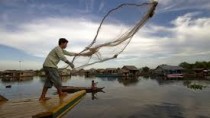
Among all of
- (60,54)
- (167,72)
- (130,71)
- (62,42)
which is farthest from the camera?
(130,71)

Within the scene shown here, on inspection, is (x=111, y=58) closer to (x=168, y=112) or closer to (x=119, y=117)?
(x=119, y=117)

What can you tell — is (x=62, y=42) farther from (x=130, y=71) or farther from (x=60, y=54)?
(x=130, y=71)

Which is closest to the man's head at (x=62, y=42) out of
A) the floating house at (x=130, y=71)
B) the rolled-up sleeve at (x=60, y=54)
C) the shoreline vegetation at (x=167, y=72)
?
the rolled-up sleeve at (x=60, y=54)

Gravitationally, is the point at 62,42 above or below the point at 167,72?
above

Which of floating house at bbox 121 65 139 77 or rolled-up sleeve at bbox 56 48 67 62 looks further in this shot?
floating house at bbox 121 65 139 77

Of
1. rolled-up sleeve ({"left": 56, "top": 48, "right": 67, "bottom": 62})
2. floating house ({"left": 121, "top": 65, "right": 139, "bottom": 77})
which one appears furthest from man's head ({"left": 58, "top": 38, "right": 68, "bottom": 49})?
floating house ({"left": 121, "top": 65, "right": 139, "bottom": 77})

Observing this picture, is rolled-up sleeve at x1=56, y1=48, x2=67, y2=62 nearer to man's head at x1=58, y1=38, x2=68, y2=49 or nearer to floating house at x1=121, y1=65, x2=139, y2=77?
man's head at x1=58, y1=38, x2=68, y2=49

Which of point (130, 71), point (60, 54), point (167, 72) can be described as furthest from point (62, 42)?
point (130, 71)

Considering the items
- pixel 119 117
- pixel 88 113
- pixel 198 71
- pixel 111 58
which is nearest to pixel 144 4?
pixel 111 58

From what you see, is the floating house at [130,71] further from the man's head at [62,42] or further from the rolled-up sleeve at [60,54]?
the rolled-up sleeve at [60,54]

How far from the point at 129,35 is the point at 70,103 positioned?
199 centimetres

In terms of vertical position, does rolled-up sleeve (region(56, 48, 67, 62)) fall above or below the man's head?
below

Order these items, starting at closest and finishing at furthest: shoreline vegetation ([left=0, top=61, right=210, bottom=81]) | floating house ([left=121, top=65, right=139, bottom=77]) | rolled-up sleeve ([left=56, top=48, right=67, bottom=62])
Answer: rolled-up sleeve ([left=56, top=48, right=67, bottom=62])
shoreline vegetation ([left=0, top=61, right=210, bottom=81])
floating house ([left=121, top=65, right=139, bottom=77])

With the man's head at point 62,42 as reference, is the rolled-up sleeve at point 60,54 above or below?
below
